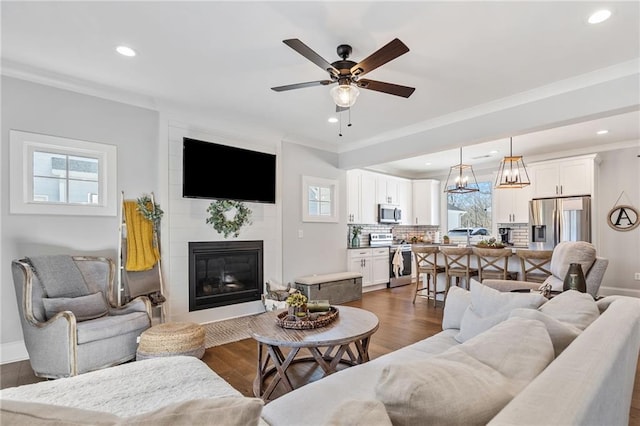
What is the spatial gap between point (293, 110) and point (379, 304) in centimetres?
325

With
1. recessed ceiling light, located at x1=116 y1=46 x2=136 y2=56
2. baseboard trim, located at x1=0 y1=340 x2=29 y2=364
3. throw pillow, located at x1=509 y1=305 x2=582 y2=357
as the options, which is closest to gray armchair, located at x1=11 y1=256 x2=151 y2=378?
baseboard trim, located at x1=0 y1=340 x2=29 y2=364

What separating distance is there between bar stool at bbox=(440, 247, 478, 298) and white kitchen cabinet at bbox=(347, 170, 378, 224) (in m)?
2.02

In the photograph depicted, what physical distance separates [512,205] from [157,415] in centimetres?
728

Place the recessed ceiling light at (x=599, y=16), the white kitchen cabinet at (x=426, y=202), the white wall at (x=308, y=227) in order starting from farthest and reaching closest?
the white kitchen cabinet at (x=426, y=202)
the white wall at (x=308, y=227)
the recessed ceiling light at (x=599, y=16)

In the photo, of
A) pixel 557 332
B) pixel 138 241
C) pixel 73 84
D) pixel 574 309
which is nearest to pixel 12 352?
pixel 138 241

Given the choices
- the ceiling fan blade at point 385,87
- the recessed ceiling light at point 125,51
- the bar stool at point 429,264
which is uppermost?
the recessed ceiling light at point 125,51

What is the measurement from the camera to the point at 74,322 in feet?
8.28

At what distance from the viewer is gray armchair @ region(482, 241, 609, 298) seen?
3.14 m

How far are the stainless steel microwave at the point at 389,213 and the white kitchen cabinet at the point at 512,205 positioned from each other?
6.52ft

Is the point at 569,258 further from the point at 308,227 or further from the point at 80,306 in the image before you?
the point at 80,306

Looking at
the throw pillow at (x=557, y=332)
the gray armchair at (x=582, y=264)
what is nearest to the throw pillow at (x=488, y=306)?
the throw pillow at (x=557, y=332)

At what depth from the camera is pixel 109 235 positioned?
349cm

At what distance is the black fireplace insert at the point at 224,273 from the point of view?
4.11 meters

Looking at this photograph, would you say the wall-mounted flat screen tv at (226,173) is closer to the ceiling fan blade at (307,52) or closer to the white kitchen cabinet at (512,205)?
the ceiling fan blade at (307,52)
